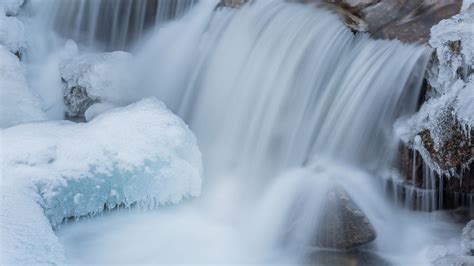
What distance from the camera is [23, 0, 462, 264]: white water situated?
4.14m

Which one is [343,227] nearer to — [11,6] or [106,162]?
[106,162]

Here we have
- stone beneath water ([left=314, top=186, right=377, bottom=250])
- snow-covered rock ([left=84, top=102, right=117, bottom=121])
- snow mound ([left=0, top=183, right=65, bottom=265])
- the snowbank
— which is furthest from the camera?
snow-covered rock ([left=84, top=102, right=117, bottom=121])

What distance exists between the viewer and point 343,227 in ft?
13.0

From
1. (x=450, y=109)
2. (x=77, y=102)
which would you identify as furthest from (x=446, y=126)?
(x=77, y=102)

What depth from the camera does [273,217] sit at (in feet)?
14.2

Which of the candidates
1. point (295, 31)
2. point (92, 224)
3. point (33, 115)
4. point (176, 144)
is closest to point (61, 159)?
point (92, 224)

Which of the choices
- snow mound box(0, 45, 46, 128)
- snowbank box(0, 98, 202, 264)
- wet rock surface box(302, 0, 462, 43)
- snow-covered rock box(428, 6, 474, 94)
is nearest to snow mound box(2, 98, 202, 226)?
snowbank box(0, 98, 202, 264)

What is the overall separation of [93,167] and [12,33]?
→ 2.92 metres

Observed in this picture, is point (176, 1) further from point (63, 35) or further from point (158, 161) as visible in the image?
point (158, 161)

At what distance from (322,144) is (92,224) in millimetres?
2142

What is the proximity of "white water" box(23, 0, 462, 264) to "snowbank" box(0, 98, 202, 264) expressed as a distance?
0.28 metres

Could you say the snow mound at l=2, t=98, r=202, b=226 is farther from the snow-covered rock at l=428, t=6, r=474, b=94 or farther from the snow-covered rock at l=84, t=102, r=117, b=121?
the snow-covered rock at l=428, t=6, r=474, b=94

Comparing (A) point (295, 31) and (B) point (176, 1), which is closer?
(A) point (295, 31)

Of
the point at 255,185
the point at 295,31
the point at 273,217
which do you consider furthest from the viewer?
the point at 295,31
